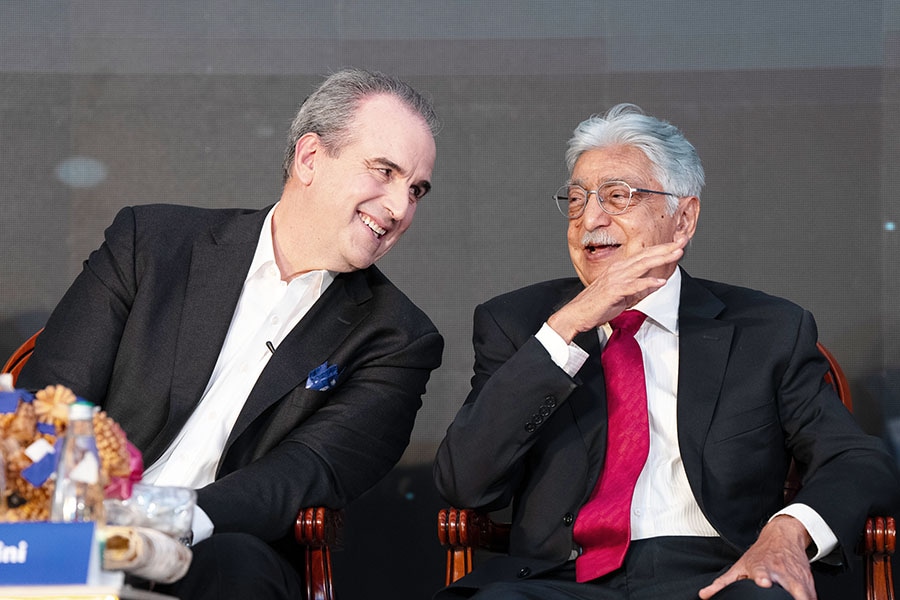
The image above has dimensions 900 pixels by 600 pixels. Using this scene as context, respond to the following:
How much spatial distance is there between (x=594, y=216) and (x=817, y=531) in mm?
864

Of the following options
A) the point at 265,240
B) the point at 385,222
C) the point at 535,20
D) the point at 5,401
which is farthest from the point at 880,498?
the point at 535,20

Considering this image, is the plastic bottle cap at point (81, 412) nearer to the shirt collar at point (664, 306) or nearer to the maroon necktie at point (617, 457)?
the maroon necktie at point (617, 457)

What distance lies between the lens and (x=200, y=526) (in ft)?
7.54

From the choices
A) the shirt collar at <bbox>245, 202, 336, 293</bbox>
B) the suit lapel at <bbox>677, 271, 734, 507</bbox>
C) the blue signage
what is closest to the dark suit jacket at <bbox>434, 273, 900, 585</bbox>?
the suit lapel at <bbox>677, 271, 734, 507</bbox>

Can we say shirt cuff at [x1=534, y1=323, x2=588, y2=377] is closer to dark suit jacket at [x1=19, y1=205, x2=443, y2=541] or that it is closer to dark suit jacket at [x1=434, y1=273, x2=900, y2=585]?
dark suit jacket at [x1=434, y1=273, x2=900, y2=585]

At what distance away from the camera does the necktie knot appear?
2.82 metres

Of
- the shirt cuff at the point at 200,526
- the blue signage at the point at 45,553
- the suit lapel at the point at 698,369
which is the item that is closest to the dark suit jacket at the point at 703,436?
the suit lapel at the point at 698,369

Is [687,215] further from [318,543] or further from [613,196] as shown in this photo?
[318,543]

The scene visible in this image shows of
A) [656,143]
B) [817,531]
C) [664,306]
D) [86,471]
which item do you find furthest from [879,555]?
[86,471]

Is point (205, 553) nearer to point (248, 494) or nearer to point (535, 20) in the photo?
point (248, 494)

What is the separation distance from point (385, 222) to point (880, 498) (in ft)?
4.09

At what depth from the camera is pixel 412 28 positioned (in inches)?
157

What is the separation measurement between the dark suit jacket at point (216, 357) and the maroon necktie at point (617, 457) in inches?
19.4

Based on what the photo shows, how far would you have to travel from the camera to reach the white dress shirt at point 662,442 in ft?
8.57
